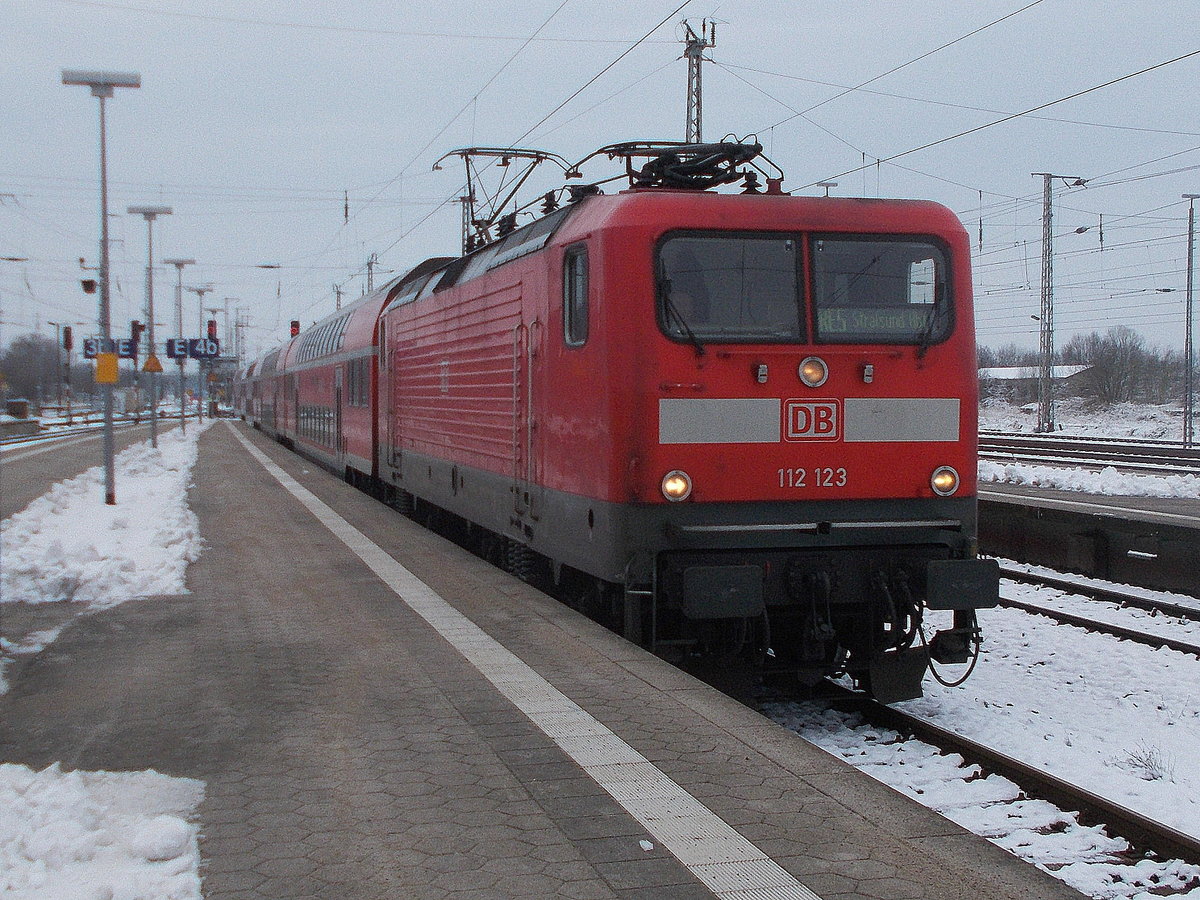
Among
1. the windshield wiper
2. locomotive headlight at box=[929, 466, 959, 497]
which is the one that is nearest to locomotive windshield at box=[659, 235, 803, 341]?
the windshield wiper

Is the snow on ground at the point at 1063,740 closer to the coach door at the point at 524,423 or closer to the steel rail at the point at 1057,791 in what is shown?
the steel rail at the point at 1057,791

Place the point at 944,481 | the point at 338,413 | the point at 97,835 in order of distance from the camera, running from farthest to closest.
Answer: the point at 338,413
the point at 944,481
the point at 97,835

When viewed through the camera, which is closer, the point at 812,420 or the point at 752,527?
the point at 752,527

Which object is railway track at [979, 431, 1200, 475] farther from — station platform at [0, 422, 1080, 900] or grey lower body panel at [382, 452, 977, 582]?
station platform at [0, 422, 1080, 900]

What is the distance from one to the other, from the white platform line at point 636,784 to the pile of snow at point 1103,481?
1431 cm

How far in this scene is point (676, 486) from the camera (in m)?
6.70

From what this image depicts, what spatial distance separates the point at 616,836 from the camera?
4.08m

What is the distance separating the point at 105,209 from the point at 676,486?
50.8 ft

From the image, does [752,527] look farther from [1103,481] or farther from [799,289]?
[1103,481]

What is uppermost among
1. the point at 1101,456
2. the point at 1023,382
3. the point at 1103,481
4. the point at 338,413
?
the point at 1023,382

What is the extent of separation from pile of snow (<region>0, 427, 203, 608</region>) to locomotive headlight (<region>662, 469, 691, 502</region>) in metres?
4.75

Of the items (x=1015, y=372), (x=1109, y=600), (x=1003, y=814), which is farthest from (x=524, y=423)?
(x=1015, y=372)

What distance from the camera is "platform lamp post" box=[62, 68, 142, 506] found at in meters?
17.1

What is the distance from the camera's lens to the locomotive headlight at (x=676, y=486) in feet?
21.9
